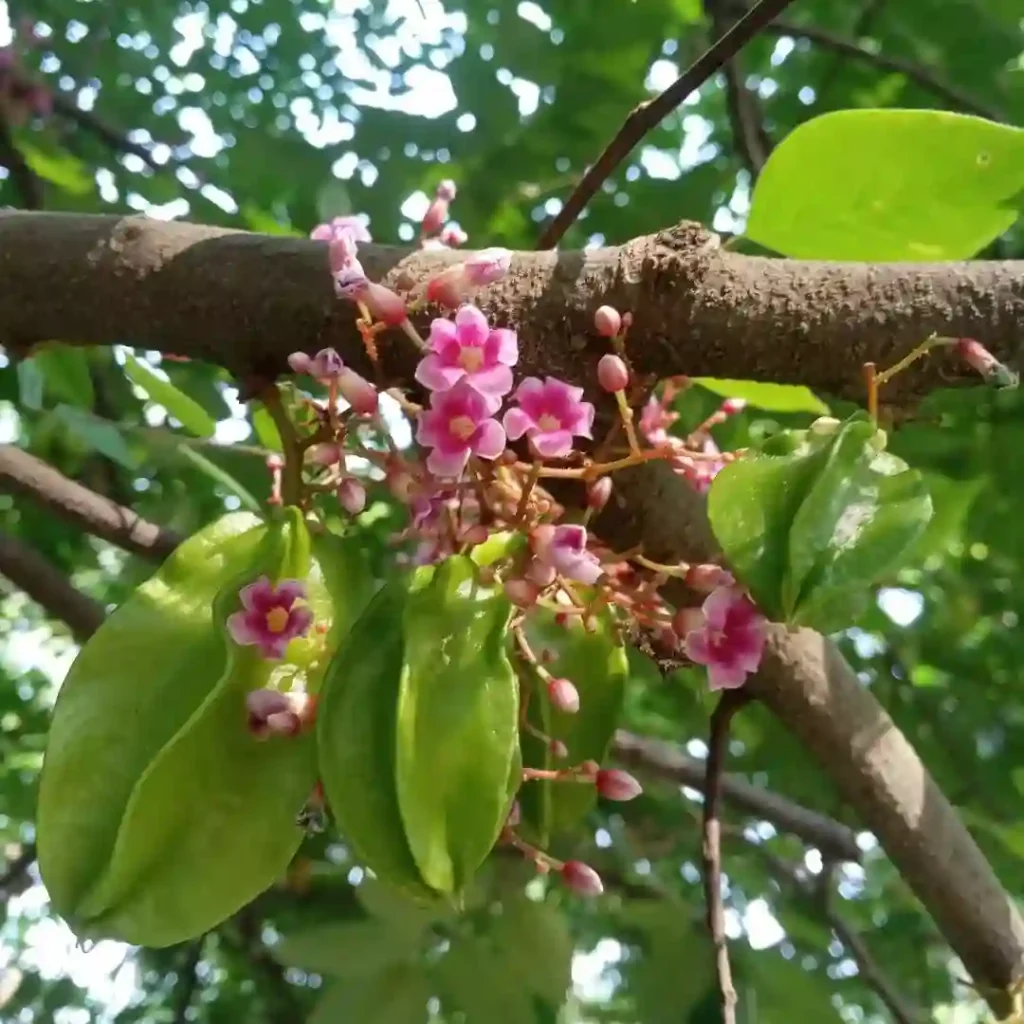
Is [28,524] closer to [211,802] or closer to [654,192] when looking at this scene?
[654,192]

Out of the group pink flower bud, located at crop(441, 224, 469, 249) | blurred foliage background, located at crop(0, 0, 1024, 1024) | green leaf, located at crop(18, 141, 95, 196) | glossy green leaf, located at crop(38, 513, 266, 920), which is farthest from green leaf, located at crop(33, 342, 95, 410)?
glossy green leaf, located at crop(38, 513, 266, 920)

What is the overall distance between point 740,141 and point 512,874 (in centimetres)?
78

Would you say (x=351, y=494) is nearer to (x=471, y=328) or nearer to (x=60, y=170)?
(x=471, y=328)

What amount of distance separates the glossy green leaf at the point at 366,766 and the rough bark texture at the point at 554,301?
166mm

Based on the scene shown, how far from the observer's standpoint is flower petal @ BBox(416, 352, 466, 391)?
502mm

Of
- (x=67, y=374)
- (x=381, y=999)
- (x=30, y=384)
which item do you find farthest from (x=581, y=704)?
(x=67, y=374)

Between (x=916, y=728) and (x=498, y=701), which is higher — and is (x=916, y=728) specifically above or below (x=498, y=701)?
below

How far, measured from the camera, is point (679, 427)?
1118mm

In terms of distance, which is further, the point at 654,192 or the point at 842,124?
the point at 654,192

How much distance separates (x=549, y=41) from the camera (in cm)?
127

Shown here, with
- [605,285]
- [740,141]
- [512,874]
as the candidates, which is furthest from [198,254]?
[740,141]

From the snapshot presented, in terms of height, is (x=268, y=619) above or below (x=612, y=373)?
below

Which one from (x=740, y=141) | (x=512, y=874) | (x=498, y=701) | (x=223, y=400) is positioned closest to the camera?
(x=498, y=701)

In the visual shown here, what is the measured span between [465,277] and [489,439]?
9cm
